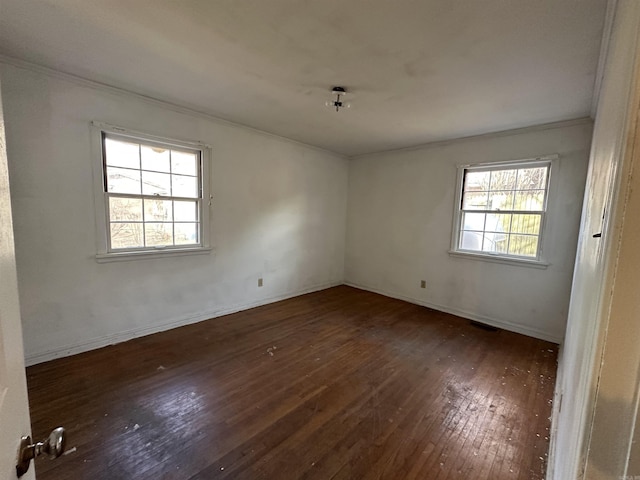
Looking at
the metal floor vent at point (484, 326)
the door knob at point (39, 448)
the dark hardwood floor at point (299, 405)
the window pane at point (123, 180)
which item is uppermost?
the window pane at point (123, 180)

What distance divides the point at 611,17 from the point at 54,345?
4603 millimetres

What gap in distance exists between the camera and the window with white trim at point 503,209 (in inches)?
128

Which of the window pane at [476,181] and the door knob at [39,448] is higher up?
the window pane at [476,181]

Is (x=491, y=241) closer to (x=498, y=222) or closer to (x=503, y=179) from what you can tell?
(x=498, y=222)

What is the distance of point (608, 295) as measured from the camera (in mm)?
448

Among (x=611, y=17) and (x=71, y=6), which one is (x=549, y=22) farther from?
(x=71, y=6)

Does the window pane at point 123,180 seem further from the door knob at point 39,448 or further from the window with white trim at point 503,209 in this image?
the window with white trim at point 503,209

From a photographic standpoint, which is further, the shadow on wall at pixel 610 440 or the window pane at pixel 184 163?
the window pane at pixel 184 163

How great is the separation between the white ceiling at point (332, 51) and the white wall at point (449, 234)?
57 centimetres

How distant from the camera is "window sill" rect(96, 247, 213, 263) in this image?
2.69 meters

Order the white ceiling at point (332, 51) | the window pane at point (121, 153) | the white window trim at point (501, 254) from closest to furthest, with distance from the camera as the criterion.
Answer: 1. the white ceiling at point (332, 51)
2. the window pane at point (121, 153)
3. the white window trim at point (501, 254)

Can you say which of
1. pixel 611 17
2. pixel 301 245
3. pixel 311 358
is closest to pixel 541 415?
pixel 311 358

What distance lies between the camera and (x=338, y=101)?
8.66 ft


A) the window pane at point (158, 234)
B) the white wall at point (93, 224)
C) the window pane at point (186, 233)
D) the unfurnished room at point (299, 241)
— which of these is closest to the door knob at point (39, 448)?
the unfurnished room at point (299, 241)
